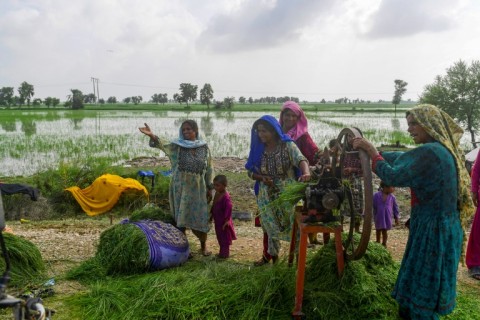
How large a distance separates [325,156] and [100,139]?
1827 centimetres

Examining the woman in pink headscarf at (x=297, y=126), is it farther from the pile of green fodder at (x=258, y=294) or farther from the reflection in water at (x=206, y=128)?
the reflection in water at (x=206, y=128)

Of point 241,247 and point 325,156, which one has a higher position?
point 325,156

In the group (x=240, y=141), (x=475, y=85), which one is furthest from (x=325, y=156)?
(x=475, y=85)

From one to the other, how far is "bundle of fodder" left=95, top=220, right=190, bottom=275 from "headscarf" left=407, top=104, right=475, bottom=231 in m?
2.79

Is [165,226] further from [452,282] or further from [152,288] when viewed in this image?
[452,282]

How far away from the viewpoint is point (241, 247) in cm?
548

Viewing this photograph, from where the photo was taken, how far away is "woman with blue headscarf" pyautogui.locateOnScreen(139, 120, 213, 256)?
491 cm

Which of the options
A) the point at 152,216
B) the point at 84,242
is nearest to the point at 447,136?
the point at 152,216

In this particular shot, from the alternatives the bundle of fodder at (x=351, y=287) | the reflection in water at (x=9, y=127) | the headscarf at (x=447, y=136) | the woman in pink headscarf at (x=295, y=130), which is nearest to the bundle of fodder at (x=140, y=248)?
the woman in pink headscarf at (x=295, y=130)

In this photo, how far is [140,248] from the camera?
4195mm

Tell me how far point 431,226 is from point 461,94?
68.8 ft

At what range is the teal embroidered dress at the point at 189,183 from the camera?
4.91 meters

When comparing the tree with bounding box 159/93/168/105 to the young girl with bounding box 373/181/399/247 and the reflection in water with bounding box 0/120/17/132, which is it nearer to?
the reflection in water with bounding box 0/120/17/132

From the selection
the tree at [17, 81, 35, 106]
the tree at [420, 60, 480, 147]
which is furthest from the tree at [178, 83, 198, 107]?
the tree at [420, 60, 480, 147]
